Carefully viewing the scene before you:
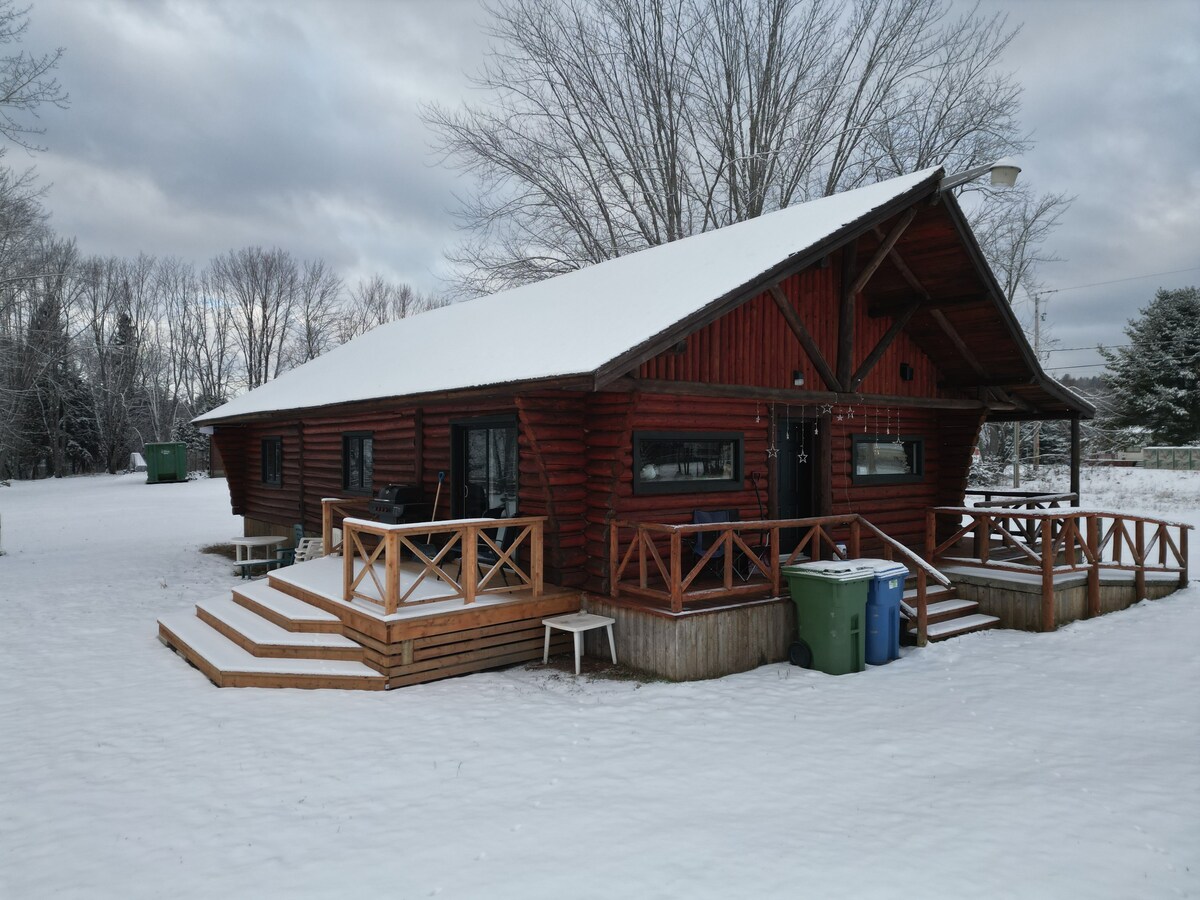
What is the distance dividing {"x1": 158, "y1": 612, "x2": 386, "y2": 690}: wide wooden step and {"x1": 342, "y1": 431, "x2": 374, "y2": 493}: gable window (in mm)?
4869

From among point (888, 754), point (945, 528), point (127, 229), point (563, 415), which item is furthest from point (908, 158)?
point (127, 229)

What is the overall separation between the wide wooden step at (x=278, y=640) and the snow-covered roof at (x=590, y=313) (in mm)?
3167

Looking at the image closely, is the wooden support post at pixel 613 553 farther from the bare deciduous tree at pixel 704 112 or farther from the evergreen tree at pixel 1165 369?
the evergreen tree at pixel 1165 369

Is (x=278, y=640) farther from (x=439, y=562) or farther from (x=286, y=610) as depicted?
(x=439, y=562)

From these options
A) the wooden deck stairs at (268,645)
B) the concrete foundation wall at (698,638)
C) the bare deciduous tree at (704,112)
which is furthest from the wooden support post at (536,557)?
the bare deciduous tree at (704,112)

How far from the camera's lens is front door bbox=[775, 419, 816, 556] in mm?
10469

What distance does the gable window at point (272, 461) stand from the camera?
16.3 metres

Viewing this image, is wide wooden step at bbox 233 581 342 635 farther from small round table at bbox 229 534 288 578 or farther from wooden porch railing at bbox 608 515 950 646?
small round table at bbox 229 534 288 578

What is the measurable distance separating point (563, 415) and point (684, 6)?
19.1 metres

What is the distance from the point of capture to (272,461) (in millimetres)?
16766

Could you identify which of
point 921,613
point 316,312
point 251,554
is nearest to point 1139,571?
point 921,613

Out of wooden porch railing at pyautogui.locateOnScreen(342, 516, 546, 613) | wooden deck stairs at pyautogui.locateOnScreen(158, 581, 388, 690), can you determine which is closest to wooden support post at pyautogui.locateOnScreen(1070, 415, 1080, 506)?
wooden porch railing at pyautogui.locateOnScreen(342, 516, 546, 613)

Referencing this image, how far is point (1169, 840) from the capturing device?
4.34 meters

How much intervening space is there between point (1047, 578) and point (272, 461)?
1492 centimetres
